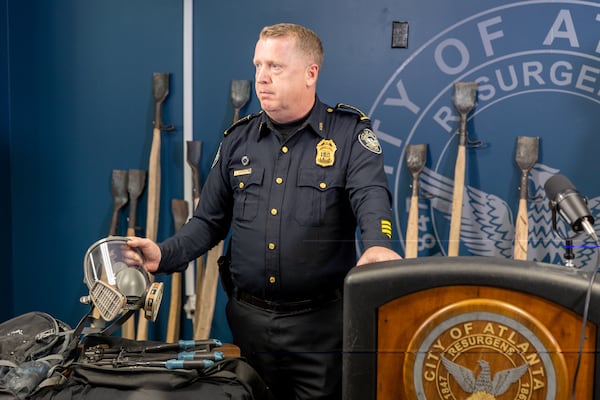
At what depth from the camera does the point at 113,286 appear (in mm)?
1425

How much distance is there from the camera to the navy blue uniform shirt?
1.98m

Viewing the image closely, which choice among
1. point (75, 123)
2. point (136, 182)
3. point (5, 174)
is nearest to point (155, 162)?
point (136, 182)

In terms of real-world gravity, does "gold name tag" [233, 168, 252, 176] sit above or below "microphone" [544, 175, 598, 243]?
below

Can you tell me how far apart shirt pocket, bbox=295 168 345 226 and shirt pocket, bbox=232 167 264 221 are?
13 cm

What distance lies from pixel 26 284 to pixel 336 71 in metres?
1.98

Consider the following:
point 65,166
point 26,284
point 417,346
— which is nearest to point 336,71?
point 65,166

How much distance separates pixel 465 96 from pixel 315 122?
→ 1.28 meters

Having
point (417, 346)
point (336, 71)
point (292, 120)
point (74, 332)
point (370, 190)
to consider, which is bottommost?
point (74, 332)

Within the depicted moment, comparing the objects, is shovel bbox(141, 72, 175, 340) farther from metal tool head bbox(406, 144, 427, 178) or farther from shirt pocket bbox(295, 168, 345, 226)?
shirt pocket bbox(295, 168, 345, 226)

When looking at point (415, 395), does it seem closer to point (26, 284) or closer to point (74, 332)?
point (74, 332)

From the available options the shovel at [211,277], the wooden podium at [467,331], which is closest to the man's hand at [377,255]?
the wooden podium at [467,331]

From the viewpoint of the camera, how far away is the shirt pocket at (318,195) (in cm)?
202

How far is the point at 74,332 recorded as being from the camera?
1.54 metres

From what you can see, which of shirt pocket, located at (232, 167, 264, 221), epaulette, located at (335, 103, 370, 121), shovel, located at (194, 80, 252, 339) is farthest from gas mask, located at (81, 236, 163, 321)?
shovel, located at (194, 80, 252, 339)
